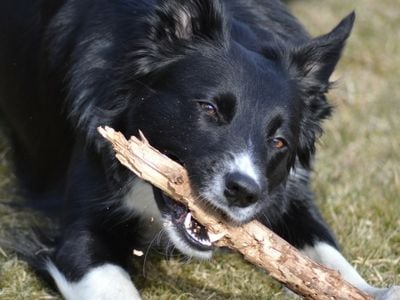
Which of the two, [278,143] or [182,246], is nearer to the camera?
[182,246]

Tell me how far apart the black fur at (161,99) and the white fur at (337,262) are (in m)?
0.07

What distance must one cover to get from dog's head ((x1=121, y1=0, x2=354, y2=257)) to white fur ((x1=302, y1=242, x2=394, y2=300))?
0.55 meters

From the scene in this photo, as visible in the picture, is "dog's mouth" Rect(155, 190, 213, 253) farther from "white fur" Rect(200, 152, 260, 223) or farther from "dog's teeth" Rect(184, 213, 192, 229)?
"white fur" Rect(200, 152, 260, 223)

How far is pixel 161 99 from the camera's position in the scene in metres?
4.25

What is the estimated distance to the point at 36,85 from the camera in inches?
208

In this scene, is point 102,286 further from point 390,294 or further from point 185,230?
point 390,294

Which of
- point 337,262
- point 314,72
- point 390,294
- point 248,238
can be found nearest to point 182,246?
point 248,238

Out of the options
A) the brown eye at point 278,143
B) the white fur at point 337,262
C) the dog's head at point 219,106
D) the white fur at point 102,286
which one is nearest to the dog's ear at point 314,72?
the dog's head at point 219,106

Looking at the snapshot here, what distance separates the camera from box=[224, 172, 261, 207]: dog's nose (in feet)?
12.4

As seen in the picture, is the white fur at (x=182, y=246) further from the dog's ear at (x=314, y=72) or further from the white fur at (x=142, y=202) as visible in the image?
the dog's ear at (x=314, y=72)

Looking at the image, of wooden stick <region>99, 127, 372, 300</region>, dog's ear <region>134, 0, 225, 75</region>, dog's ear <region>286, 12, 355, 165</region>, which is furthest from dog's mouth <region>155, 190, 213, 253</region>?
dog's ear <region>286, 12, 355, 165</region>

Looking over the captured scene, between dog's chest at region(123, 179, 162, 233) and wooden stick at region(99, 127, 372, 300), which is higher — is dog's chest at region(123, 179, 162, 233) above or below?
below

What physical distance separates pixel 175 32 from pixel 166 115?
45cm

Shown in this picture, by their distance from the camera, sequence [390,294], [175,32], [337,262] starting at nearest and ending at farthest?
[390,294]
[175,32]
[337,262]
